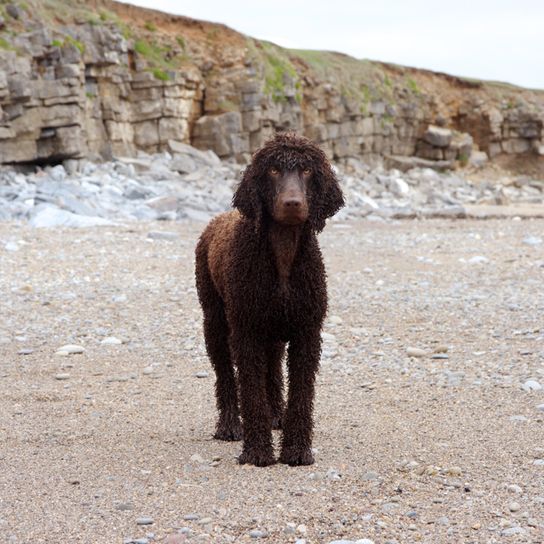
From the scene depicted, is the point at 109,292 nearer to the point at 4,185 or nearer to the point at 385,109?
the point at 4,185

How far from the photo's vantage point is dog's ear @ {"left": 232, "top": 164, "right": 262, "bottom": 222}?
5832 mm

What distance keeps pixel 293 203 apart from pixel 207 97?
35.1 meters

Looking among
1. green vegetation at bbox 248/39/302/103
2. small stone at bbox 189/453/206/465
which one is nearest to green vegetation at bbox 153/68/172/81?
green vegetation at bbox 248/39/302/103

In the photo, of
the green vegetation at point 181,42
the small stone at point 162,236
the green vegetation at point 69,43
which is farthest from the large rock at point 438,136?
the small stone at point 162,236

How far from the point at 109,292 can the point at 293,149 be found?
333 inches

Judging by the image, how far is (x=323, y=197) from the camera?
5836 millimetres

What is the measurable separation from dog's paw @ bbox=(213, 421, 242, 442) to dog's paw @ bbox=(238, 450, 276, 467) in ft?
2.47

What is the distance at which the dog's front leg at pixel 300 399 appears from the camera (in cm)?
605

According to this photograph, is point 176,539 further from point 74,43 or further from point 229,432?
point 74,43

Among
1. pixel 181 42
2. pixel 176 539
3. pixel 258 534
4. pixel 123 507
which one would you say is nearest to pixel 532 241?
pixel 123 507

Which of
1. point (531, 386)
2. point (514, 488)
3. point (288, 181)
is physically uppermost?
point (288, 181)

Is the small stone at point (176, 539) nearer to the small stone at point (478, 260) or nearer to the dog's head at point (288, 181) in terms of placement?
the dog's head at point (288, 181)

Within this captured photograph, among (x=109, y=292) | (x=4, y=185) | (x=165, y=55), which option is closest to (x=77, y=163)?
(x=4, y=185)

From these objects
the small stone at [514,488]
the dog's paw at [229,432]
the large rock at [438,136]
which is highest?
the large rock at [438,136]
